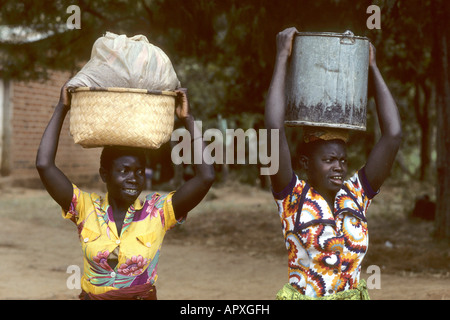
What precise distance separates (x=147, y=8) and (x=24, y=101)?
860 cm

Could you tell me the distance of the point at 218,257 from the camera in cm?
773

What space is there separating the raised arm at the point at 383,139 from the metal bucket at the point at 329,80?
134 mm

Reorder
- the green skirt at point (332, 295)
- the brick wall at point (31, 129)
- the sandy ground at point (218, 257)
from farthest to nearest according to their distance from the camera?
the brick wall at point (31, 129) → the sandy ground at point (218, 257) → the green skirt at point (332, 295)

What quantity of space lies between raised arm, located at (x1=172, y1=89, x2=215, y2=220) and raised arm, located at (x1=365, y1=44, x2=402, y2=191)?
0.69 m

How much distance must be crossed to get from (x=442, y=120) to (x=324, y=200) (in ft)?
18.8

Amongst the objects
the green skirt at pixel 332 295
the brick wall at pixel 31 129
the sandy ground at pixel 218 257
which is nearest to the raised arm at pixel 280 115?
the green skirt at pixel 332 295

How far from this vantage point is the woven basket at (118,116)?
8.08 ft

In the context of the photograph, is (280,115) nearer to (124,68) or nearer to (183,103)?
(183,103)

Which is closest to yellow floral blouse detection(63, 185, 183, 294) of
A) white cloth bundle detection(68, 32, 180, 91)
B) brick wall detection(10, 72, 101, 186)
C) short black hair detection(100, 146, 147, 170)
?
short black hair detection(100, 146, 147, 170)

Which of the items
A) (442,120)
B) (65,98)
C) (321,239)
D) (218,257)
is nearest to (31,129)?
(218,257)

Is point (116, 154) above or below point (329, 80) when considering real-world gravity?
below

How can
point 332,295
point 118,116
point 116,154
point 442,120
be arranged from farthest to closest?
point 442,120 → point 116,154 → point 118,116 → point 332,295

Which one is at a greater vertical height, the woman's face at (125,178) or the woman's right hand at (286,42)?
the woman's right hand at (286,42)

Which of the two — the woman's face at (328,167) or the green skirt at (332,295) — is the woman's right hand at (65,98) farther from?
the green skirt at (332,295)
